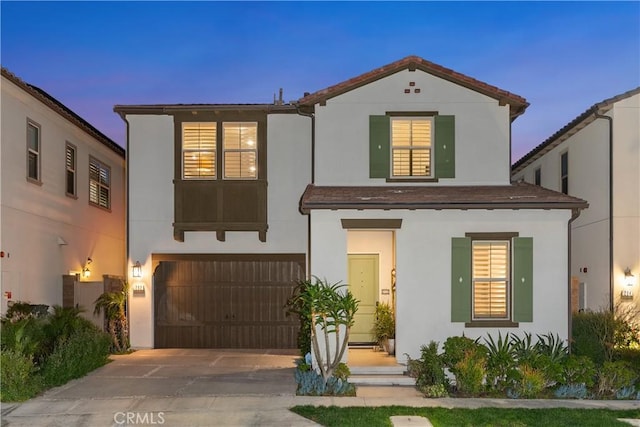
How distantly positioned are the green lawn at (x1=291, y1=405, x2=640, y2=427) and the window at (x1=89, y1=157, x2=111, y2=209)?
11157mm

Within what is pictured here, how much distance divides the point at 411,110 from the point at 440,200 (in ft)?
9.92

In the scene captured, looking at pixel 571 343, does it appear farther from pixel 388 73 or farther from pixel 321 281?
pixel 388 73

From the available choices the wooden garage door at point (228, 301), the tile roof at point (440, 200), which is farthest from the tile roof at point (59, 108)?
the tile roof at point (440, 200)

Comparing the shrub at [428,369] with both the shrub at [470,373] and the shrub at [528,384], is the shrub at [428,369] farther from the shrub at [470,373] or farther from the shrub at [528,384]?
the shrub at [528,384]

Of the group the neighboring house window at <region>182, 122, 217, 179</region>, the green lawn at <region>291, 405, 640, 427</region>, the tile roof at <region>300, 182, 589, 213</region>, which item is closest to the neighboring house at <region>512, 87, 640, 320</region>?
the tile roof at <region>300, 182, 589, 213</region>

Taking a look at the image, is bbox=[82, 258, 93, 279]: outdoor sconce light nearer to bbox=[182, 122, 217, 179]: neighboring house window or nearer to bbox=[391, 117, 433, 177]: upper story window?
bbox=[182, 122, 217, 179]: neighboring house window

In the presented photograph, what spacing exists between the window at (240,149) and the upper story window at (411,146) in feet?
11.3

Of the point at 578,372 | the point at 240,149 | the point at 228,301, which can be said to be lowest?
the point at 578,372

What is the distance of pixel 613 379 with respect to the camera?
33.3ft

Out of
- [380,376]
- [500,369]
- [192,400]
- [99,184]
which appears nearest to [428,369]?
[380,376]

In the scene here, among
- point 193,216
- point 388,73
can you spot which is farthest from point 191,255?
point 388,73

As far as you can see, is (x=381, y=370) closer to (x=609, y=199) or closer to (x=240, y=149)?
(x=240, y=149)

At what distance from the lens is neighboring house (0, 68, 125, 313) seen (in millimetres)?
12508

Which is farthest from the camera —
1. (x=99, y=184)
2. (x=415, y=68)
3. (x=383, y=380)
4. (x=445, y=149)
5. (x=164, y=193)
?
(x=99, y=184)
